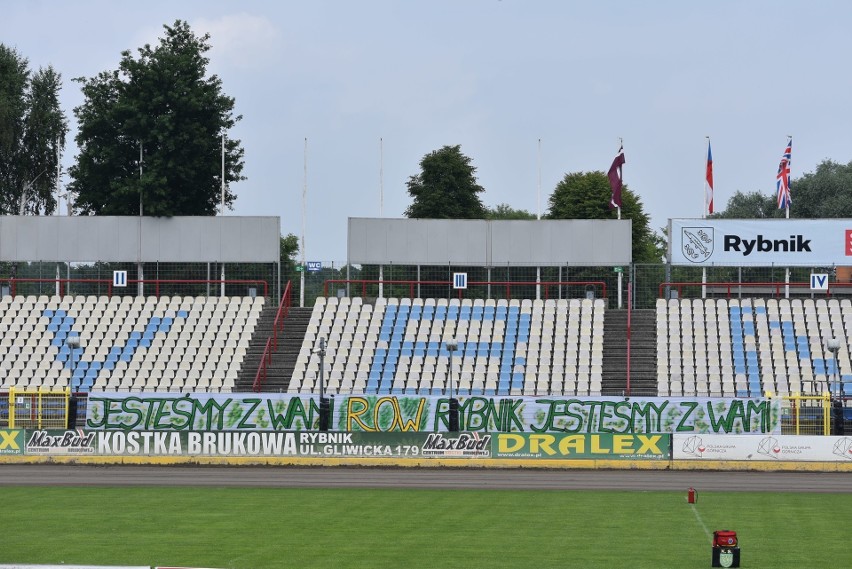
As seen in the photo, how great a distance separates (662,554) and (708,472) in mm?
20054

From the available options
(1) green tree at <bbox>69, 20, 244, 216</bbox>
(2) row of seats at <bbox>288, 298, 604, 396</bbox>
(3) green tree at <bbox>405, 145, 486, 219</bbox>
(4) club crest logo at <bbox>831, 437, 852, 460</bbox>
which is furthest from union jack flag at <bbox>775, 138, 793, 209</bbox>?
(3) green tree at <bbox>405, 145, 486, 219</bbox>

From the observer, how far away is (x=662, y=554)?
1174 inches

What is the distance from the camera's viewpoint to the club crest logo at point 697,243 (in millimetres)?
68750

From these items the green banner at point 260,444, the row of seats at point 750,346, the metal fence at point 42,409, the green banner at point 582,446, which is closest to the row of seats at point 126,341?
the metal fence at point 42,409

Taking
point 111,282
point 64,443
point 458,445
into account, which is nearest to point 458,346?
point 458,445

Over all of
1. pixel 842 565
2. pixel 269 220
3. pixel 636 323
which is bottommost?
pixel 842 565

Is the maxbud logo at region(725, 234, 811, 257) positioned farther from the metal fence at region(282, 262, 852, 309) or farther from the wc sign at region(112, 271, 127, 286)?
the wc sign at region(112, 271, 127, 286)

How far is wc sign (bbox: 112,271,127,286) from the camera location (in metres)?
71.3

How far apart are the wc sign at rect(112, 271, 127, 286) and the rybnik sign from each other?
3036 centimetres

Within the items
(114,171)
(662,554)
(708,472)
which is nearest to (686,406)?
(708,472)

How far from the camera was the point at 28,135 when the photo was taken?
10075cm

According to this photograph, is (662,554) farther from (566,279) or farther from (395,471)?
(566,279)

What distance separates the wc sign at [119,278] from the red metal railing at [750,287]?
97.9 ft

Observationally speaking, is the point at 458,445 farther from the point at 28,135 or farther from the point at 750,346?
the point at 28,135
